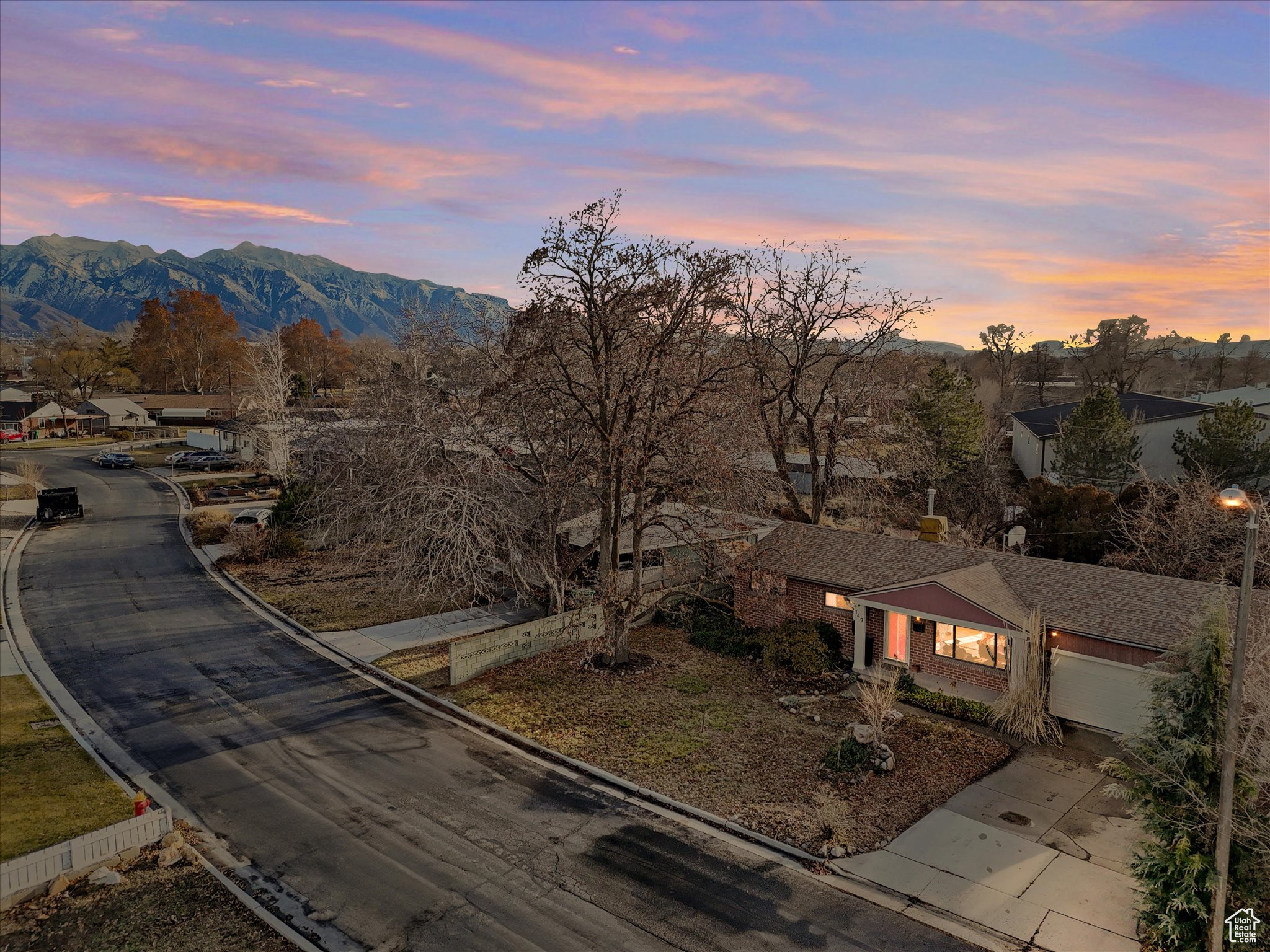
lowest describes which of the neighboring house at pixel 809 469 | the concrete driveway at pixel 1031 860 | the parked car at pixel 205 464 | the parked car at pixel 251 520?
the concrete driveway at pixel 1031 860

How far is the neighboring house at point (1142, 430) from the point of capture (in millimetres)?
42719

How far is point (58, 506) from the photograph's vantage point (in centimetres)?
4009

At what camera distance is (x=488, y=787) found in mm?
15102

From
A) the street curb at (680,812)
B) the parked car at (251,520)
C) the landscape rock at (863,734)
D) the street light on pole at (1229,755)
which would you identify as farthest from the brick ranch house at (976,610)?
the parked car at (251,520)

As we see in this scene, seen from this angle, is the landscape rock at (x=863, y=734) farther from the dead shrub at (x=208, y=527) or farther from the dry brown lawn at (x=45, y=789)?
the dead shrub at (x=208, y=527)

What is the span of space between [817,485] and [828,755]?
1948cm

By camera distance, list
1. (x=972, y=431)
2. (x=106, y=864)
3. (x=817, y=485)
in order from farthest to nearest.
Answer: (x=972, y=431) < (x=817, y=485) < (x=106, y=864)

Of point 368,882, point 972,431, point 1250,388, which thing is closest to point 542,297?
point 368,882

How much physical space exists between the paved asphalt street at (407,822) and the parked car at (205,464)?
127ft

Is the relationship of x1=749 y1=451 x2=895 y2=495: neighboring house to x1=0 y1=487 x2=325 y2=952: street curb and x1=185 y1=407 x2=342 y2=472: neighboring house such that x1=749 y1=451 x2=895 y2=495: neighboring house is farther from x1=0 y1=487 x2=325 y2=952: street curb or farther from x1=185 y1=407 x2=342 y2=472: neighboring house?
x1=0 y1=487 x2=325 y2=952: street curb

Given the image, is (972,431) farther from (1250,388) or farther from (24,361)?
(24,361)

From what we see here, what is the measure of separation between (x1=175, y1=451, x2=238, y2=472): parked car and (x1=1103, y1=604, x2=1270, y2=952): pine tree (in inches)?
2498

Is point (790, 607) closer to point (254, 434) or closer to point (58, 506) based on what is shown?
point (58, 506)

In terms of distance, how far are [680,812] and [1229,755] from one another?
347 inches
